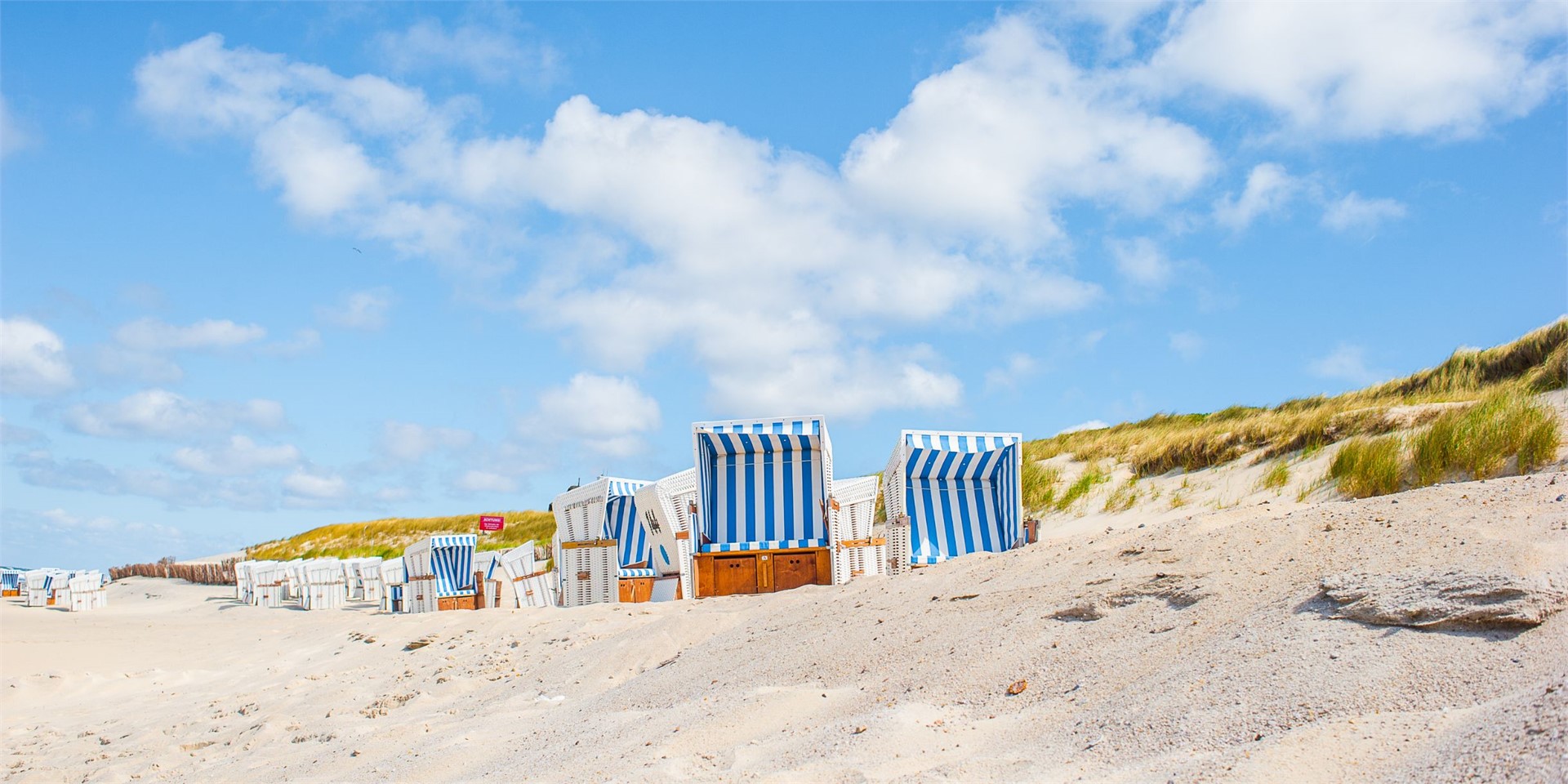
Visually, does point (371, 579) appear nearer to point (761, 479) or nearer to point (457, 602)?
point (457, 602)

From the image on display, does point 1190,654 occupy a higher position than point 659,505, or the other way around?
point 659,505

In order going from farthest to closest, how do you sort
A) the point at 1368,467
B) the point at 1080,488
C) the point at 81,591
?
the point at 81,591
the point at 1080,488
the point at 1368,467

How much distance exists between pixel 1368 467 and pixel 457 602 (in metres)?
13.7

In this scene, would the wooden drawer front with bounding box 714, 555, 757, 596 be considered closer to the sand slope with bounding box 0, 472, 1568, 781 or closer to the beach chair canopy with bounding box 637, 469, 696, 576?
the beach chair canopy with bounding box 637, 469, 696, 576

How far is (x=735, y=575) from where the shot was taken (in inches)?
420

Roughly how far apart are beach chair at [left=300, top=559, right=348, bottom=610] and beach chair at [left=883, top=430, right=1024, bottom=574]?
1748 cm

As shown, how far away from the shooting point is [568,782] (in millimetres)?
4238

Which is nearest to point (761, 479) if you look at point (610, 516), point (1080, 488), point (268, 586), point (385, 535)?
point (610, 516)

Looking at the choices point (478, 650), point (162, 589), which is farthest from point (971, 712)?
point (162, 589)

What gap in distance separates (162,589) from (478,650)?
106 ft

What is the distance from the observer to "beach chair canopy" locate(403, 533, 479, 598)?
56.7 ft

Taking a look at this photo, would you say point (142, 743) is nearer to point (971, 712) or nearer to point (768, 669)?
point (768, 669)

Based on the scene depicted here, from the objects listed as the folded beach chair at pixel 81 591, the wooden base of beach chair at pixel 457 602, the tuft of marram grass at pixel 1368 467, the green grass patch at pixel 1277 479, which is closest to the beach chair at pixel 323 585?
the folded beach chair at pixel 81 591

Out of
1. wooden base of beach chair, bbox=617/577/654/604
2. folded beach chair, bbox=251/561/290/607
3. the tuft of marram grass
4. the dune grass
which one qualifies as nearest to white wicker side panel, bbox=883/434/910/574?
wooden base of beach chair, bbox=617/577/654/604
